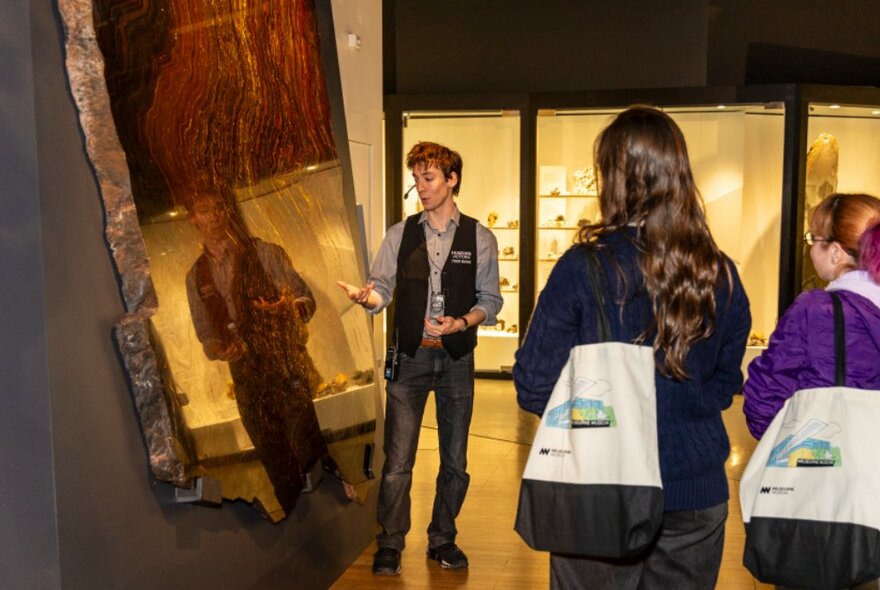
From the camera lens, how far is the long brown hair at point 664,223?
2051 millimetres

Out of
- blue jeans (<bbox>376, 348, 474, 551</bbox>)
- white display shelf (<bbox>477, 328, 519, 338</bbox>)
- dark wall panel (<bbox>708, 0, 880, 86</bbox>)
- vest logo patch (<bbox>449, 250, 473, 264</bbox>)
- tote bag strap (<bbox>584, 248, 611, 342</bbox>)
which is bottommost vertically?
white display shelf (<bbox>477, 328, 519, 338</bbox>)

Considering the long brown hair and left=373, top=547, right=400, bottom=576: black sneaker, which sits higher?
the long brown hair

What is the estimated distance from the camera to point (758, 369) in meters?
2.77

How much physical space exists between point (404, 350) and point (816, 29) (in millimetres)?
7162

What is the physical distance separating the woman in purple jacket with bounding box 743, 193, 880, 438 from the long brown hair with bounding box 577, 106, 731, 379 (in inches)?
24.1

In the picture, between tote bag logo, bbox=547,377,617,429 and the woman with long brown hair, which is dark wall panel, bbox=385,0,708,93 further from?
tote bag logo, bbox=547,377,617,429

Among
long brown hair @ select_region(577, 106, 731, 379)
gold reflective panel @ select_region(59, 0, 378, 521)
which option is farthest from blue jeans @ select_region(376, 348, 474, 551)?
long brown hair @ select_region(577, 106, 731, 379)

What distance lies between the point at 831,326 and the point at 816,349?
80 millimetres

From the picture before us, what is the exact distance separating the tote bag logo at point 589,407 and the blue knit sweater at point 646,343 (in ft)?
0.31

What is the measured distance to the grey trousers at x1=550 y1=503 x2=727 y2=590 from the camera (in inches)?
83.9

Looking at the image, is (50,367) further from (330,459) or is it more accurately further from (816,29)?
(816,29)

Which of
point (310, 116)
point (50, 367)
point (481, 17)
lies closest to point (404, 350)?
point (310, 116)

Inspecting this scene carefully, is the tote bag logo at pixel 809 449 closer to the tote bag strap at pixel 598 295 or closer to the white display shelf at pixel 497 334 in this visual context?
the tote bag strap at pixel 598 295

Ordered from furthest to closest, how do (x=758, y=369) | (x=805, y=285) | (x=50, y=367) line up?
(x=805, y=285), (x=758, y=369), (x=50, y=367)
